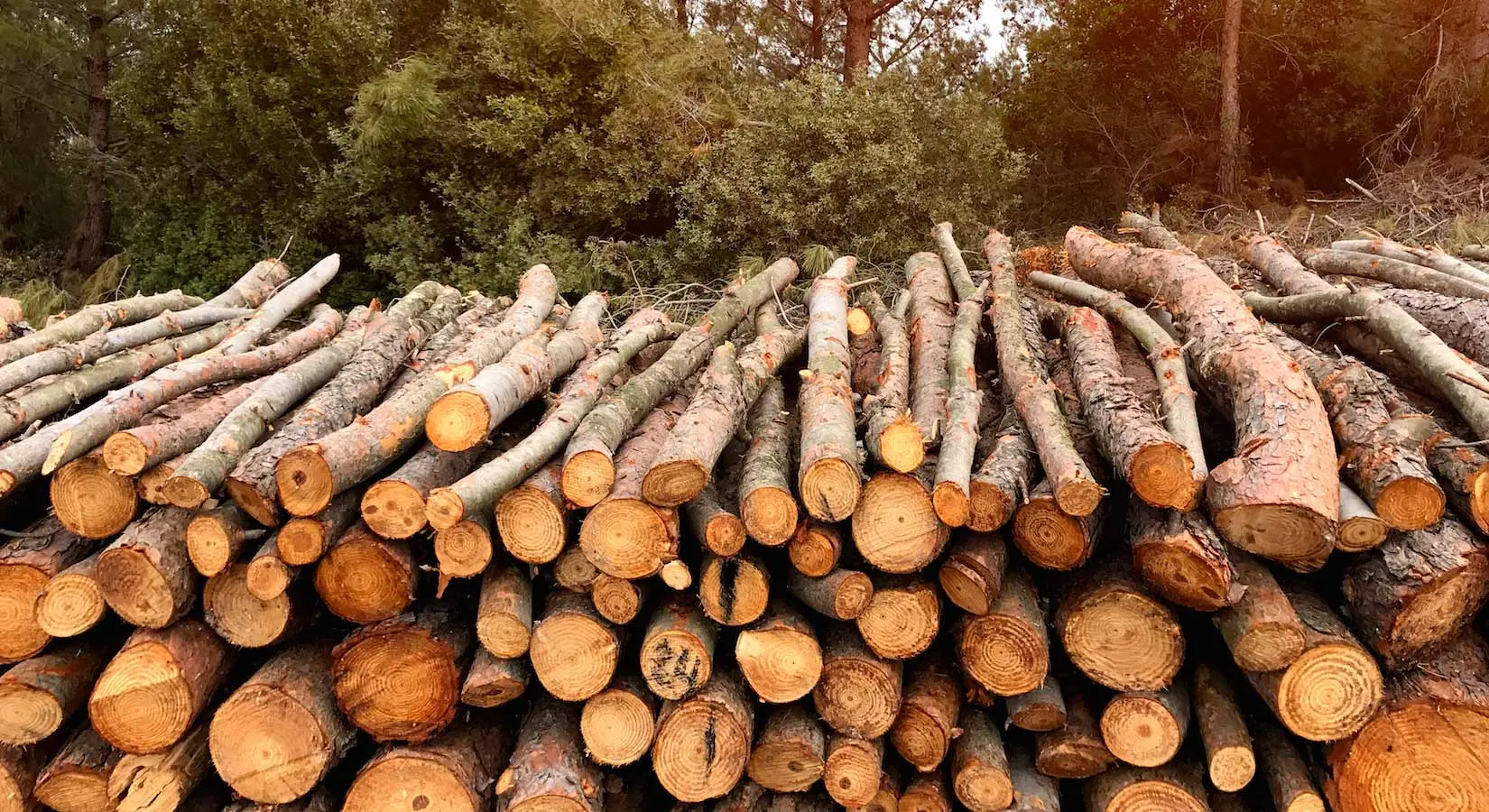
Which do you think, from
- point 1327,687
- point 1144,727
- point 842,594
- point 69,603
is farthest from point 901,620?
point 69,603

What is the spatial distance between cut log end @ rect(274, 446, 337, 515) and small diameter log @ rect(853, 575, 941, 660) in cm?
186

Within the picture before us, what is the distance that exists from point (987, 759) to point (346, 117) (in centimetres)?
1000

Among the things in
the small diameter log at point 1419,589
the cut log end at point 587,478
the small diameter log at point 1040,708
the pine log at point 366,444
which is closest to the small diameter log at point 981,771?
the small diameter log at point 1040,708

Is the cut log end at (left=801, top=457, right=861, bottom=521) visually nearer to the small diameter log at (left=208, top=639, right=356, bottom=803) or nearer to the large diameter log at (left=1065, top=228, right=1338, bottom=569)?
the large diameter log at (left=1065, top=228, right=1338, bottom=569)

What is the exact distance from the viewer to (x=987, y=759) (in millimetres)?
2842

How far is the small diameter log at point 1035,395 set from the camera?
264 cm

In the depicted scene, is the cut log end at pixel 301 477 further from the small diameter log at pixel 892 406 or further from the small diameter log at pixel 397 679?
the small diameter log at pixel 892 406

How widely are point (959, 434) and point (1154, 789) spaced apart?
4.24ft

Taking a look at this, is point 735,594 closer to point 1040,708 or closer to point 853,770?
point 853,770

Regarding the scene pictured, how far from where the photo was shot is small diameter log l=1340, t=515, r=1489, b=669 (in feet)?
8.02

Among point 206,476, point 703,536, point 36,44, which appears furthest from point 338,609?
point 36,44

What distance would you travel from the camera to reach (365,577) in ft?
9.29

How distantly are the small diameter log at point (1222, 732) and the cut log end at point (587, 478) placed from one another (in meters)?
2.07

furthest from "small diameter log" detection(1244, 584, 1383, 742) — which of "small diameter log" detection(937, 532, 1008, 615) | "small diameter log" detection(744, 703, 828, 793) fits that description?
"small diameter log" detection(744, 703, 828, 793)
